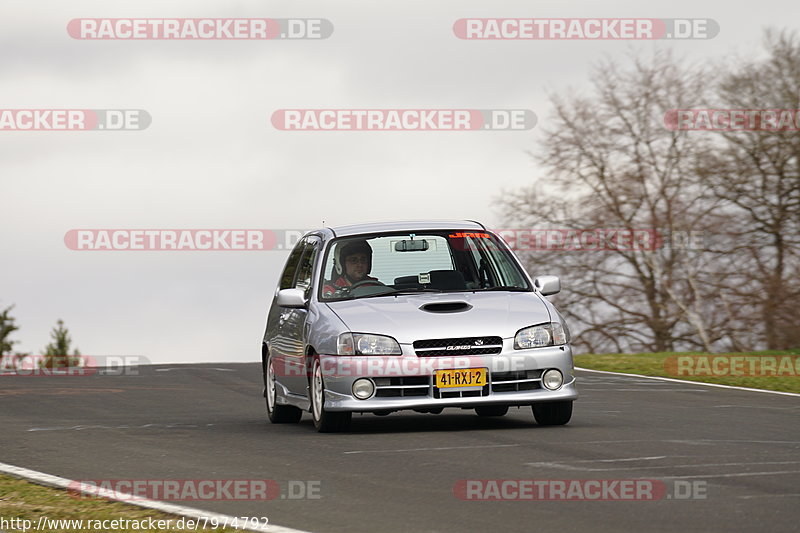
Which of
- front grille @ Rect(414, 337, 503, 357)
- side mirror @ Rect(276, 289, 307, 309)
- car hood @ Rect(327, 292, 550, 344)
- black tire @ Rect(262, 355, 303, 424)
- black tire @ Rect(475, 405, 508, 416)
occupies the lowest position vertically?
black tire @ Rect(475, 405, 508, 416)

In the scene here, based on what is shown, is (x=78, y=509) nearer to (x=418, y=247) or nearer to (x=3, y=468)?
(x=3, y=468)

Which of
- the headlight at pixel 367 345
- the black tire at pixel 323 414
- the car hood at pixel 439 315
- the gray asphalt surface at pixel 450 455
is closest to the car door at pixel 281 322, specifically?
the gray asphalt surface at pixel 450 455

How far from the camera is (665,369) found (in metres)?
21.7

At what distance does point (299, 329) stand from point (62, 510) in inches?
201

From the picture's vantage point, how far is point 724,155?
3844cm

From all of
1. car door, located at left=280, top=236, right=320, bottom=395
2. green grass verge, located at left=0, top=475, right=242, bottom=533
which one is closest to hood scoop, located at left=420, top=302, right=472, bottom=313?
car door, located at left=280, top=236, right=320, bottom=395

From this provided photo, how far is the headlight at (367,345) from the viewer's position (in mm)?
11547

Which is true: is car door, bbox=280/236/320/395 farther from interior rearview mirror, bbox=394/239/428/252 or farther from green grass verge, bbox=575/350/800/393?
green grass verge, bbox=575/350/800/393

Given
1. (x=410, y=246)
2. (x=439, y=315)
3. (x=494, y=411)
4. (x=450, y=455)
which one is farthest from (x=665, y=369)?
(x=450, y=455)

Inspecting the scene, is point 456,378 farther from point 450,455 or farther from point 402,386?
point 450,455

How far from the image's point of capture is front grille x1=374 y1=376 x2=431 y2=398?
37.8 feet

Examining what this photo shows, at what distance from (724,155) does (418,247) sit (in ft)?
88.4

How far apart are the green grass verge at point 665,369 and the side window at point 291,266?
658 cm

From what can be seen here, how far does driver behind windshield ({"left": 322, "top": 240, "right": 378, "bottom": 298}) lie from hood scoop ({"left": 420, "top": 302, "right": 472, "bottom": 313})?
1.09 metres
